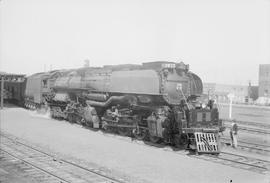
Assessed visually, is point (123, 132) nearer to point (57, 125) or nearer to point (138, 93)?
point (138, 93)

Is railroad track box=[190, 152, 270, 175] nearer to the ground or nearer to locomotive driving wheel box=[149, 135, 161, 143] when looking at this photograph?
the ground

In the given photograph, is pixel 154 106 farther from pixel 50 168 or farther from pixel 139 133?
pixel 50 168

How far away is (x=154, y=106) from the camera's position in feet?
45.0

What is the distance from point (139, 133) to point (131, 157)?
3506mm

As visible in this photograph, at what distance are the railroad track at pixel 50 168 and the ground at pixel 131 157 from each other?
75cm

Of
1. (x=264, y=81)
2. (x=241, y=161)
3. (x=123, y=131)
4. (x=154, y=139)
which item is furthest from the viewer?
(x=264, y=81)

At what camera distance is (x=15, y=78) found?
1323 inches

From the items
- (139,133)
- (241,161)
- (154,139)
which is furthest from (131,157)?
(241,161)

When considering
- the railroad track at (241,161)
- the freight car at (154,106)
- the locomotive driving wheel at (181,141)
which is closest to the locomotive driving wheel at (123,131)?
the freight car at (154,106)

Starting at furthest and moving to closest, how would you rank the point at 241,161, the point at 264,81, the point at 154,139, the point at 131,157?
the point at 264,81, the point at 154,139, the point at 131,157, the point at 241,161

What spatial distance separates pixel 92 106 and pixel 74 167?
8094 millimetres

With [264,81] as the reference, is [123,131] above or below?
below

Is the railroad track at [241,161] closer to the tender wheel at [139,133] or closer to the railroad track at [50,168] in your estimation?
the tender wheel at [139,133]

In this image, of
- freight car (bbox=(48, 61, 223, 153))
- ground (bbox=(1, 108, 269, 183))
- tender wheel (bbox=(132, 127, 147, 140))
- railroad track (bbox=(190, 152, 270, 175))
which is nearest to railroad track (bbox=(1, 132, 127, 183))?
ground (bbox=(1, 108, 269, 183))
